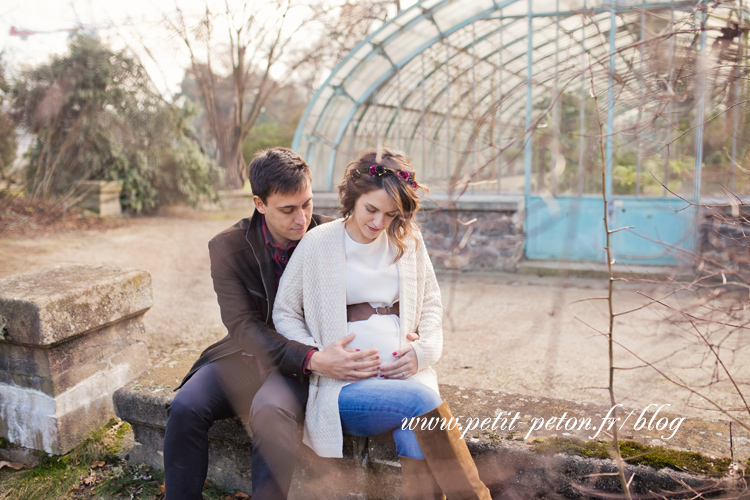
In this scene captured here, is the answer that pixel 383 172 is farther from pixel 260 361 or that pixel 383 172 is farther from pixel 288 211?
pixel 260 361

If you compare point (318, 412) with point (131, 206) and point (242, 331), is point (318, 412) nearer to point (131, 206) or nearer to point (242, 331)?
point (242, 331)

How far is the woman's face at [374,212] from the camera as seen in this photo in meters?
2.14

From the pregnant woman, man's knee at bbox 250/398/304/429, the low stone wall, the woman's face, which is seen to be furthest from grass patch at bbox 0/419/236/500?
the low stone wall

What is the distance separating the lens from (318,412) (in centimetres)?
197

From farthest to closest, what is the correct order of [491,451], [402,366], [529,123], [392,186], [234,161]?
[234,161] → [529,123] → [392,186] → [402,366] → [491,451]

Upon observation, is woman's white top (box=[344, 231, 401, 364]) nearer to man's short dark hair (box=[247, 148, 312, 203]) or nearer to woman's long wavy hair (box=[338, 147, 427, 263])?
woman's long wavy hair (box=[338, 147, 427, 263])

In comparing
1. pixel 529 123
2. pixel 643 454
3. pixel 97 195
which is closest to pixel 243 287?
pixel 643 454

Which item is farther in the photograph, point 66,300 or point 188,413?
point 66,300

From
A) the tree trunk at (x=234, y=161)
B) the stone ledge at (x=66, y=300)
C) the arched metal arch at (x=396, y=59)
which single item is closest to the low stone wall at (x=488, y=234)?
the arched metal arch at (x=396, y=59)

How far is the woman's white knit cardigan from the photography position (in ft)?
6.85

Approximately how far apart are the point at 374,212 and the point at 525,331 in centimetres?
300

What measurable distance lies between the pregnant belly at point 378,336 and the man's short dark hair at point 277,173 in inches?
24.5

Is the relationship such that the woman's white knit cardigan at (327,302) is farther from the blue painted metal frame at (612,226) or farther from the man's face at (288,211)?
the blue painted metal frame at (612,226)

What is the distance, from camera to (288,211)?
2268 millimetres
